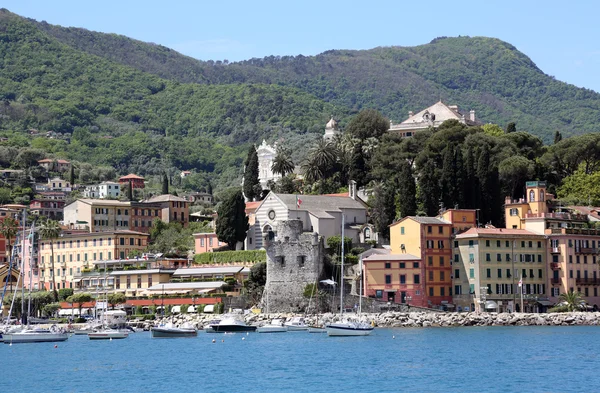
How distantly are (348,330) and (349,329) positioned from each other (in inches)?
6.4

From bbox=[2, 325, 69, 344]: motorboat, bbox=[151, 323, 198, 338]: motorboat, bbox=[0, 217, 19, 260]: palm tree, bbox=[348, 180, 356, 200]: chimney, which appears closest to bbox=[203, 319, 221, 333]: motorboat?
bbox=[151, 323, 198, 338]: motorboat

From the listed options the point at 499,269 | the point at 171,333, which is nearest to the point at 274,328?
the point at 171,333

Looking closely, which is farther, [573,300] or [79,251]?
[79,251]

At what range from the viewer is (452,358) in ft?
192

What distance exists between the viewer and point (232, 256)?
3649 inches

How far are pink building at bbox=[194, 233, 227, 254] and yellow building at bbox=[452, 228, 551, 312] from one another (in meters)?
24.5

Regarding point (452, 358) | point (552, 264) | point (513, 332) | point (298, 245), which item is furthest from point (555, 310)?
point (452, 358)

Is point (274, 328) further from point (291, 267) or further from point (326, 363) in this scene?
point (326, 363)

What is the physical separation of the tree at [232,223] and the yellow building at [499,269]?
19588 millimetres

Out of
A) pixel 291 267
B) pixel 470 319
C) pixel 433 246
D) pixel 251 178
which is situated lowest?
pixel 470 319

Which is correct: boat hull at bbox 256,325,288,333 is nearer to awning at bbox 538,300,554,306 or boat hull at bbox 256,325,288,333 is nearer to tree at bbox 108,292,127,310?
tree at bbox 108,292,127,310

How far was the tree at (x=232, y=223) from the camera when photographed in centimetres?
9275

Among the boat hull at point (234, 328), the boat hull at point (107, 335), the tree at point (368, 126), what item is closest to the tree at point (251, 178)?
the tree at point (368, 126)

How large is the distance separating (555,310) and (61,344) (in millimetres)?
36527
